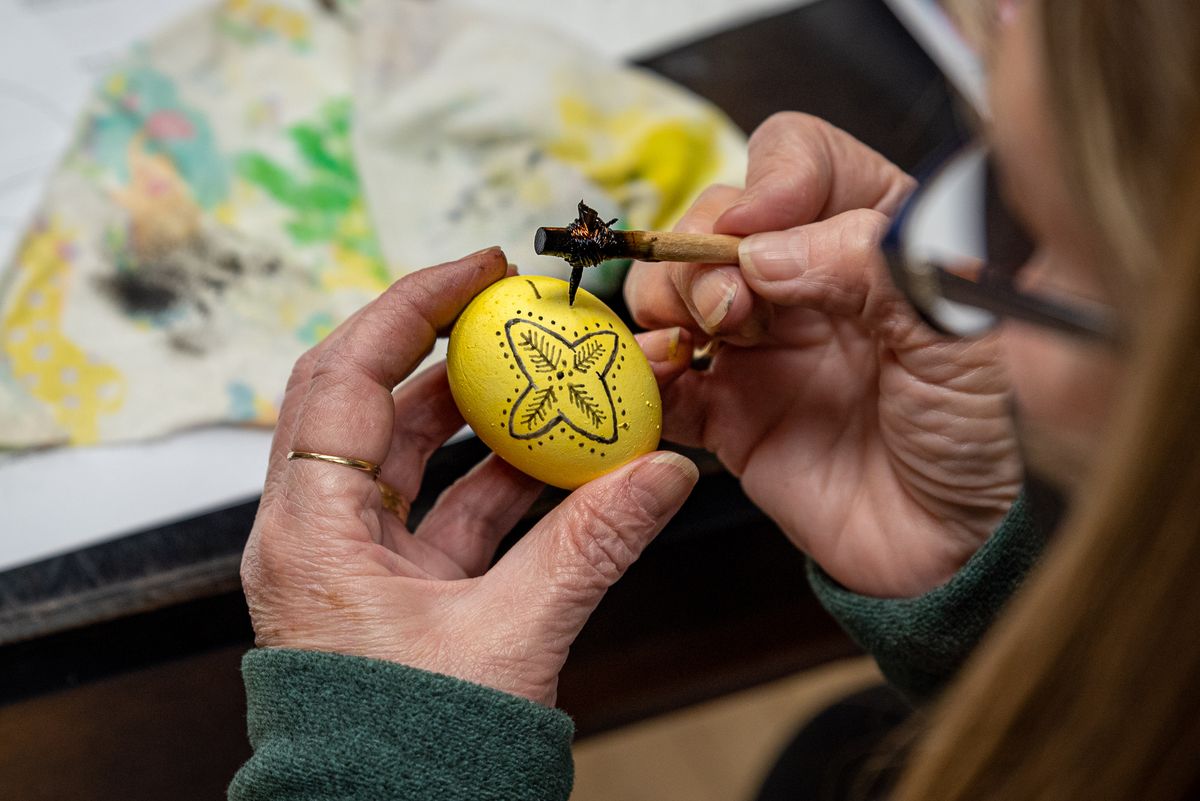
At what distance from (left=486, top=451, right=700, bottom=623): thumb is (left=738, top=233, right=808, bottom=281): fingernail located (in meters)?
0.17

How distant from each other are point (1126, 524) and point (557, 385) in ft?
1.37

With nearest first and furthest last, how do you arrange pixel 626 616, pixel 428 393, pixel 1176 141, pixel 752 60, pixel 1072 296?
1. pixel 1176 141
2. pixel 1072 296
3. pixel 428 393
4. pixel 626 616
5. pixel 752 60

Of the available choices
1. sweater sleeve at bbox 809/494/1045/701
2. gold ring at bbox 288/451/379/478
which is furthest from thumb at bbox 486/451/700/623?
sweater sleeve at bbox 809/494/1045/701

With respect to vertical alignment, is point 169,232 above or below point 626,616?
above

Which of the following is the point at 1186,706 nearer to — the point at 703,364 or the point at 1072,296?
the point at 1072,296

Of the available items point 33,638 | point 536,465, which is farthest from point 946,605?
point 33,638

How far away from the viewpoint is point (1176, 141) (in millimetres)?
393

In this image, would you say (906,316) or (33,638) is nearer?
(906,316)

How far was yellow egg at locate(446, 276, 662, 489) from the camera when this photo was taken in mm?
733

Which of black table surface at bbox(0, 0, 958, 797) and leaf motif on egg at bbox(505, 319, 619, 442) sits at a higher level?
leaf motif on egg at bbox(505, 319, 619, 442)

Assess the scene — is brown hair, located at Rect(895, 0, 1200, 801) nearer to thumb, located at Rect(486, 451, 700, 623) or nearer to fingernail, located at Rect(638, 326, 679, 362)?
thumb, located at Rect(486, 451, 700, 623)

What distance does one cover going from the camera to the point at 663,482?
71 cm

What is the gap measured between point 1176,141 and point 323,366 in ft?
1.85

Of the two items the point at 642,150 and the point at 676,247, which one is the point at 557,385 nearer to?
the point at 676,247
